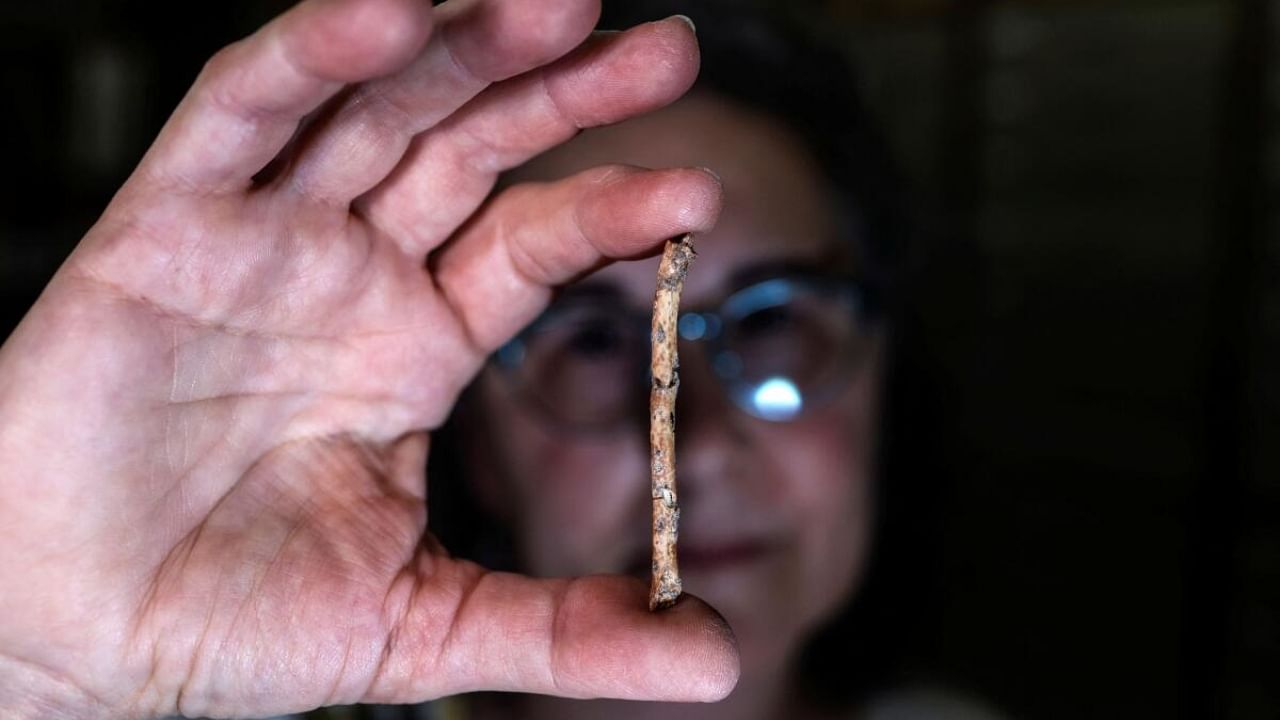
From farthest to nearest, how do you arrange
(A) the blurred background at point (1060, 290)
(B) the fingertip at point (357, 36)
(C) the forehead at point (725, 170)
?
(A) the blurred background at point (1060, 290) → (C) the forehead at point (725, 170) → (B) the fingertip at point (357, 36)

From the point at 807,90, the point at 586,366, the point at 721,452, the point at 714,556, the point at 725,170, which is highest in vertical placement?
the point at 807,90

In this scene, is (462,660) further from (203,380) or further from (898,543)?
(898,543)

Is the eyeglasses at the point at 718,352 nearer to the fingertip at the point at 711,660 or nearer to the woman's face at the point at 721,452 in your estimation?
the woman's face at the point at 721,452

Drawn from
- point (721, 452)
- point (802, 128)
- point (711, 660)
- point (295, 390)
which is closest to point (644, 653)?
point (711, 660)

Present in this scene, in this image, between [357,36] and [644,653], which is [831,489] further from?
[357,36]

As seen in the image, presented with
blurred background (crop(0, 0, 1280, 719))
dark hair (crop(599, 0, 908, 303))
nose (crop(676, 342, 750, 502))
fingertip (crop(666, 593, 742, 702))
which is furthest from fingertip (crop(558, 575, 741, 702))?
blurred background (crop(0, 0, 1280, 719))

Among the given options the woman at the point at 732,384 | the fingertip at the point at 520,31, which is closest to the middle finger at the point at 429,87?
the fingertip at the point at 520,31
